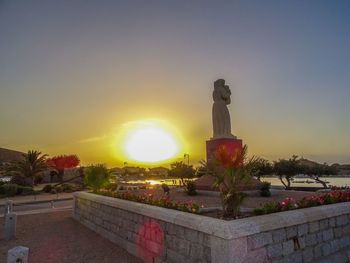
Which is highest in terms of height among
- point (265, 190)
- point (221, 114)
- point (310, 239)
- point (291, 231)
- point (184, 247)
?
point (221, 114)

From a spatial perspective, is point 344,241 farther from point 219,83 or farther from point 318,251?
point 219,83

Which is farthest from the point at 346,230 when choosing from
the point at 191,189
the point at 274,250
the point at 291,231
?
the point at 191,189

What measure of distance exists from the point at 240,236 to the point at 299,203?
306cm

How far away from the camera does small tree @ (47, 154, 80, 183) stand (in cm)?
4301

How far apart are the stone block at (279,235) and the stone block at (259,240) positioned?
0.11m

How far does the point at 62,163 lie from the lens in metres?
43.2

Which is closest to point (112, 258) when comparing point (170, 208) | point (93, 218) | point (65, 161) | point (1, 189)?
point (170, 208)

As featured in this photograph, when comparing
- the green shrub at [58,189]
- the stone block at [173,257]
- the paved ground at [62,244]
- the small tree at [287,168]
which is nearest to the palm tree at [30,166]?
the green shrub at [58,189]

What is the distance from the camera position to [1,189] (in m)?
29.4

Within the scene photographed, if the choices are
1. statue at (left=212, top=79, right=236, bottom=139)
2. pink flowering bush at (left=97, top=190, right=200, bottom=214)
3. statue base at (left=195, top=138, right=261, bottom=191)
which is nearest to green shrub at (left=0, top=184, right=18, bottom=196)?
statue base at (left=195, top=138, right=261, bottom=191)

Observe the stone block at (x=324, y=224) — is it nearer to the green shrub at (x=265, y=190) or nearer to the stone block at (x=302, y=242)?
the stone block at (x=302, y=242)

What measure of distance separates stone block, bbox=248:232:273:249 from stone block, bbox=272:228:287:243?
114 mm

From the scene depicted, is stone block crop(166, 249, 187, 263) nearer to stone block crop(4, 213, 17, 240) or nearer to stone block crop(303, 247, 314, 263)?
stone block crop(303, 247, 314, 263)

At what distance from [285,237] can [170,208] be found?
9.67ft
